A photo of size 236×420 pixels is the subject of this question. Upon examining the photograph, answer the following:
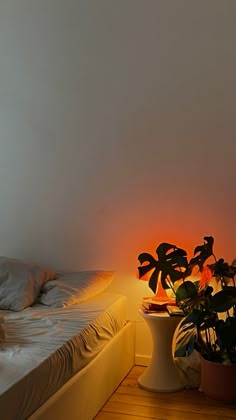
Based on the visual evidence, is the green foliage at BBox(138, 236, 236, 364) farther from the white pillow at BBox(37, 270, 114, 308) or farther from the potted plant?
the white pillow at BBox(37, 270, 114, 308)

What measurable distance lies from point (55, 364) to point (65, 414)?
0.84ft

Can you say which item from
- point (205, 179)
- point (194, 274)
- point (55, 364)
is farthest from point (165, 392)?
point (205, 179)

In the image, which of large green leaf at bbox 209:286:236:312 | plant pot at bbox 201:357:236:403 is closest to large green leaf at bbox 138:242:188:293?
large green leaf at bbox 209:286:236:312

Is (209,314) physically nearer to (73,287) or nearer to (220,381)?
(220,381)

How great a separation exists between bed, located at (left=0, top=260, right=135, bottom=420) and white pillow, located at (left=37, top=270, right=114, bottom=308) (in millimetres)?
40

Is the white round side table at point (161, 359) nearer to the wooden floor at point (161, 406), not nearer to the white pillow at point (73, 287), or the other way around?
the wooden floor at point (161, 406)

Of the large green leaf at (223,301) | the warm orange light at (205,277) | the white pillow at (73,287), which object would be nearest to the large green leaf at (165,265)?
the warm orange light at (205,277)

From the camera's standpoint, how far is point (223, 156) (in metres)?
3.07

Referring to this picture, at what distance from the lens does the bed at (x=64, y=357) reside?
1.84m

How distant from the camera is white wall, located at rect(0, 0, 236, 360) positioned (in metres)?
3.09

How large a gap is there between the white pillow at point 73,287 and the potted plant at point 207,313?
0.41 m

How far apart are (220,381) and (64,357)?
3.24ft

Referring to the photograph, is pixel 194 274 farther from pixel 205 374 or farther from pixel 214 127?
pixel 214 127

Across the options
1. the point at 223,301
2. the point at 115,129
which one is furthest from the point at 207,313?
the point at 115,129
